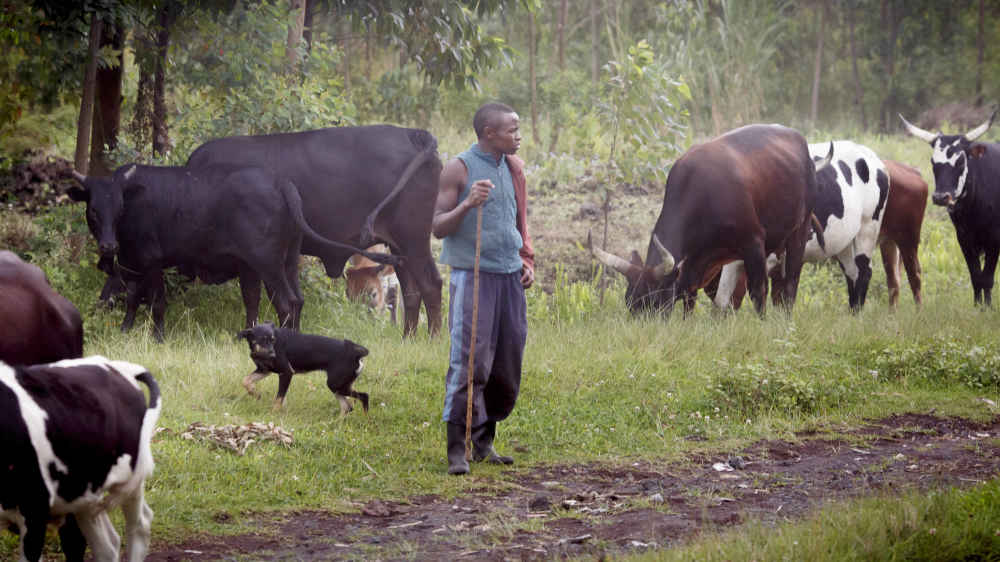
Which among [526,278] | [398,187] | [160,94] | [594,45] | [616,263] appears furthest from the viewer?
[594,45]

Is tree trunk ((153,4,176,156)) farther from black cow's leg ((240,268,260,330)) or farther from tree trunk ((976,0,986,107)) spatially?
tree trunk ((976,0,986,107))

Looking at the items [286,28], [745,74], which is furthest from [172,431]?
[745,74]

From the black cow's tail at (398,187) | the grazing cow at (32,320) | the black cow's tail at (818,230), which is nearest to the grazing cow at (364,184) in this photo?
the black cow's tail at (398,187)

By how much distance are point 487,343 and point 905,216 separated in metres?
8.28

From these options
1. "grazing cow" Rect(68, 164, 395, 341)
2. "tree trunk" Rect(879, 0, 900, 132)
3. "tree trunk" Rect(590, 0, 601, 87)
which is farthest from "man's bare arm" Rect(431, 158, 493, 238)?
"tree trunk" Rect(879, 0, 900, 132)

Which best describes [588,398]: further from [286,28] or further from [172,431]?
[286,28]

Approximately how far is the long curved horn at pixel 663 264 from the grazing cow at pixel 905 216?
12.8 ft

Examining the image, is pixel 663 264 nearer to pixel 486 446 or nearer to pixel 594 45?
pixel 486 446

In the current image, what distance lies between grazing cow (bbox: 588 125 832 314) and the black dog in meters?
3.80

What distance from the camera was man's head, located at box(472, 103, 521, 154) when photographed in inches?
258

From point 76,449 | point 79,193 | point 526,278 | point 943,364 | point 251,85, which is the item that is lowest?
point 943,364

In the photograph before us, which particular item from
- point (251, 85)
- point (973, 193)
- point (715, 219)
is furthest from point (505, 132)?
point (973, 193)

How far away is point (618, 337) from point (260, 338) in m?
3.48

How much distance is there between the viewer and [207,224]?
985cm
